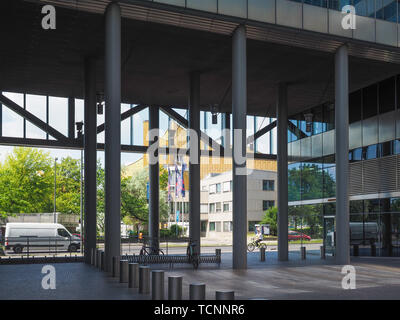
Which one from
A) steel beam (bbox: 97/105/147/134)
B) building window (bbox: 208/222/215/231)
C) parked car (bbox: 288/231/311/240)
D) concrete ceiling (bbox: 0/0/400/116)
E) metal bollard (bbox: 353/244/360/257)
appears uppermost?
concrete ceiling (bbox: 0/0/400/116)

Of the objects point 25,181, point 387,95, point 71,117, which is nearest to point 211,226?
point 25,181

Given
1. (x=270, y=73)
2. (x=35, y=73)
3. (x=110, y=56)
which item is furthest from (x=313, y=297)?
(x=35, y=73)

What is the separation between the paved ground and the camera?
12891 mm

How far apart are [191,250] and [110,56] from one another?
29.8ft

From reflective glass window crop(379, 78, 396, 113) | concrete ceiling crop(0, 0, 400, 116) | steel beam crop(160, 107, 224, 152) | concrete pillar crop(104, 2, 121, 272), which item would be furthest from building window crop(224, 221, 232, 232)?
concrete pillar crop(104, 2, 121, 272)

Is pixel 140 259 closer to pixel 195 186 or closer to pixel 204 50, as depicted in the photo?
pixel 195 186

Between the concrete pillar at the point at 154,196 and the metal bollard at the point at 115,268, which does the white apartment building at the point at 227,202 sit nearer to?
the concrete pillar at the point at 154,196

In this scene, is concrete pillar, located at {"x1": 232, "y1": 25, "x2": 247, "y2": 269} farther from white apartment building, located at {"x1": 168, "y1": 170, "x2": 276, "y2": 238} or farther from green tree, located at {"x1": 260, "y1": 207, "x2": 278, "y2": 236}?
white apartment building, located at {"x1": 168, "y1": 170, "x2": 276, "y2": 238}

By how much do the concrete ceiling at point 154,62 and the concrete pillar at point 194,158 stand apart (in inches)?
45.5

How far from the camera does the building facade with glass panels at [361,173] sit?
27.3 meters

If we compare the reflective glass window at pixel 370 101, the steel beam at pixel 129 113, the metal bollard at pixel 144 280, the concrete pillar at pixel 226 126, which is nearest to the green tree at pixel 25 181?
the steel beam at pixel 129 113

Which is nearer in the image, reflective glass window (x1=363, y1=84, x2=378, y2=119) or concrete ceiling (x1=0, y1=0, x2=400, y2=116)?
concrete ceiling (x1=0, y1=0, x2=400, y2=116)

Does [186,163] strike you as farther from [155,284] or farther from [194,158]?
[155,284]

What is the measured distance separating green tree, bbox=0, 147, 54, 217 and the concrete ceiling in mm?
24788
